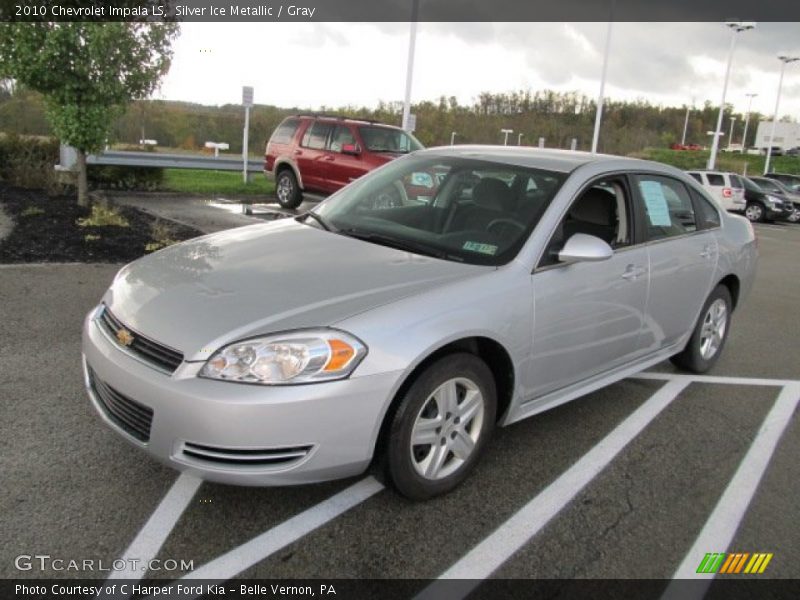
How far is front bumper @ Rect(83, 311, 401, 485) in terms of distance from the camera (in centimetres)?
248

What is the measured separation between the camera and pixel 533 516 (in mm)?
2998

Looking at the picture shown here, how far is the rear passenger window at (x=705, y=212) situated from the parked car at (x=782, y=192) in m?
22.1

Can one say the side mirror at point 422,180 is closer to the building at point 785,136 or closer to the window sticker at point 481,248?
the window sticker at point 481,248

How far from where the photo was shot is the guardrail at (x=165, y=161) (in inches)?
544

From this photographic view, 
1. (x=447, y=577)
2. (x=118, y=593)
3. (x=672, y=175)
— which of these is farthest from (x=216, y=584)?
(x=672, y=175)

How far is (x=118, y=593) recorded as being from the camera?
234 cm

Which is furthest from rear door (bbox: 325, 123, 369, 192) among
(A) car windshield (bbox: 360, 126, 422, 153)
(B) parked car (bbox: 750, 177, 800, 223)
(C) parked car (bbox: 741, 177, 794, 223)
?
(B) parked car (bbox: 750, 177, 800, 223)

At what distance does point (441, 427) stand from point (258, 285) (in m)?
1.05

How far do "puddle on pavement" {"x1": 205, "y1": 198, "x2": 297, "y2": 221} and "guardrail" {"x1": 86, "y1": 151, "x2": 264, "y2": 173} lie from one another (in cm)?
207

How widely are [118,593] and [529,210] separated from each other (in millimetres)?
2607

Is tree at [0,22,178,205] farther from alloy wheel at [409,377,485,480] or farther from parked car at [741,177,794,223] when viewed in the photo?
parked car at [741,177,794,223]

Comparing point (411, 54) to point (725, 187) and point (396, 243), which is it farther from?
point (396, 243)

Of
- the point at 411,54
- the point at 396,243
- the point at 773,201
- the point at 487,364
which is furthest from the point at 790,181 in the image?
the point at 487,364

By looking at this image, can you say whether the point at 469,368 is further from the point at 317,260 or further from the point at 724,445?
the point at 724,445
